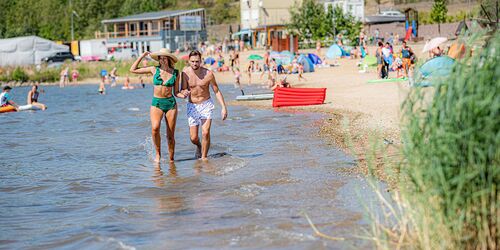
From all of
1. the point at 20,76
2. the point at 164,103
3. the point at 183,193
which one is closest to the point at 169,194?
the point at 183,193

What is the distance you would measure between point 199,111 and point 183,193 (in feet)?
6.18

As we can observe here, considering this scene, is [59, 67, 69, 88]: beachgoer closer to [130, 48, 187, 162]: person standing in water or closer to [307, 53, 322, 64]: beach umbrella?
[307, 53, 322, 64]: beach umbrella

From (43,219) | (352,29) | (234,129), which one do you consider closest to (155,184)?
(43,219)

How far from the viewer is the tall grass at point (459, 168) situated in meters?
4.77

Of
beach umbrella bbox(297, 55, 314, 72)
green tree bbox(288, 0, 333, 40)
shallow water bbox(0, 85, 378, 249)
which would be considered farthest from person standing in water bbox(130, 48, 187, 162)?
green tree bbox(288, 0, 333, 40)

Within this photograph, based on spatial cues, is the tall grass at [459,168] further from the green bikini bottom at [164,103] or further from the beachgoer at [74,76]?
the beachgoer at [74,76]

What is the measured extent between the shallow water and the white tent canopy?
172ft

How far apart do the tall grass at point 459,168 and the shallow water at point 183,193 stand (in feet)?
1.91

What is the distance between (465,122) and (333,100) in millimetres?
17226

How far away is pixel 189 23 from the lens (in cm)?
7450

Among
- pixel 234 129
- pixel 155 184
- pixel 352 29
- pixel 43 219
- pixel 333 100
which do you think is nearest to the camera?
pixel 43 219

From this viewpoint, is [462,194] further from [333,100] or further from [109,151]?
[333,100]

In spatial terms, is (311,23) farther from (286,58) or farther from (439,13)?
(286,58)

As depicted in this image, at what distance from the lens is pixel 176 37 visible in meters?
72.3
